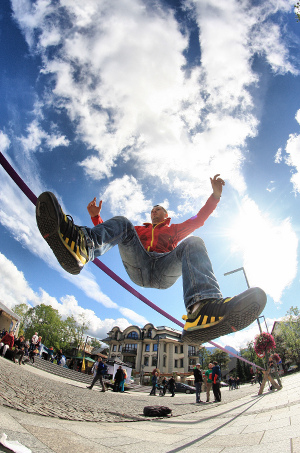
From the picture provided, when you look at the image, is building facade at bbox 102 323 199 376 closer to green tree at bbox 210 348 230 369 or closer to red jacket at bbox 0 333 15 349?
green tree at bbox 210 348 230 369

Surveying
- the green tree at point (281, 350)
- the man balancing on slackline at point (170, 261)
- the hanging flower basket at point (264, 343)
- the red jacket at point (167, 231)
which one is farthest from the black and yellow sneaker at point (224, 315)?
the green tree at point (281, 350)

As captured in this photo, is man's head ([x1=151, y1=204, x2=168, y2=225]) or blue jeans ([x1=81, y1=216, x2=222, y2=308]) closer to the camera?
blue jeans ([x1=81, y1=216, x2=222, y2=308])

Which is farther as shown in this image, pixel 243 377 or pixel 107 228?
pixel 243 377

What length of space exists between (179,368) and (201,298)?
57.4 metres

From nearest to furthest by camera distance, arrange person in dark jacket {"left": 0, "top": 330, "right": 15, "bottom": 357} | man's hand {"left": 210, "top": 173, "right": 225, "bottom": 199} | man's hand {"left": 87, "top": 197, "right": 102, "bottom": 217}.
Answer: man's hand {"left": 210, "top": 173, "right": 225, "bottom": 199} < man's hand {"left": 87, "top": 197, "right": 102, "bottom": 217} < person in dark jacket {"left": 0, "top": 330, "right": 15, "bottom": 357}

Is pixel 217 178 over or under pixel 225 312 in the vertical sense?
over

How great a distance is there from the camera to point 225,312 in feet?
6.64

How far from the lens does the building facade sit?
49.9 meters

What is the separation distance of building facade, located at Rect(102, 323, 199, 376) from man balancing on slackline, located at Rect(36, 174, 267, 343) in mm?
49098

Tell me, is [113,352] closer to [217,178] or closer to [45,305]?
[45,305]

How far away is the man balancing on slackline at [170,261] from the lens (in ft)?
6.68

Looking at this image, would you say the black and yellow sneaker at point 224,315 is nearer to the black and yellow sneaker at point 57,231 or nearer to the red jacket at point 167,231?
the black and yellow sneaker at point 57,231

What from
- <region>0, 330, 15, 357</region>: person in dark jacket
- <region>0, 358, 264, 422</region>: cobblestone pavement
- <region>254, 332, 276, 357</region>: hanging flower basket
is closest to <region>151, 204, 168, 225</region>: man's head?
<region>0, 358, 264, 422</region>: cobblestone pavement

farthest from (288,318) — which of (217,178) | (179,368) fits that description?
(217,178)
